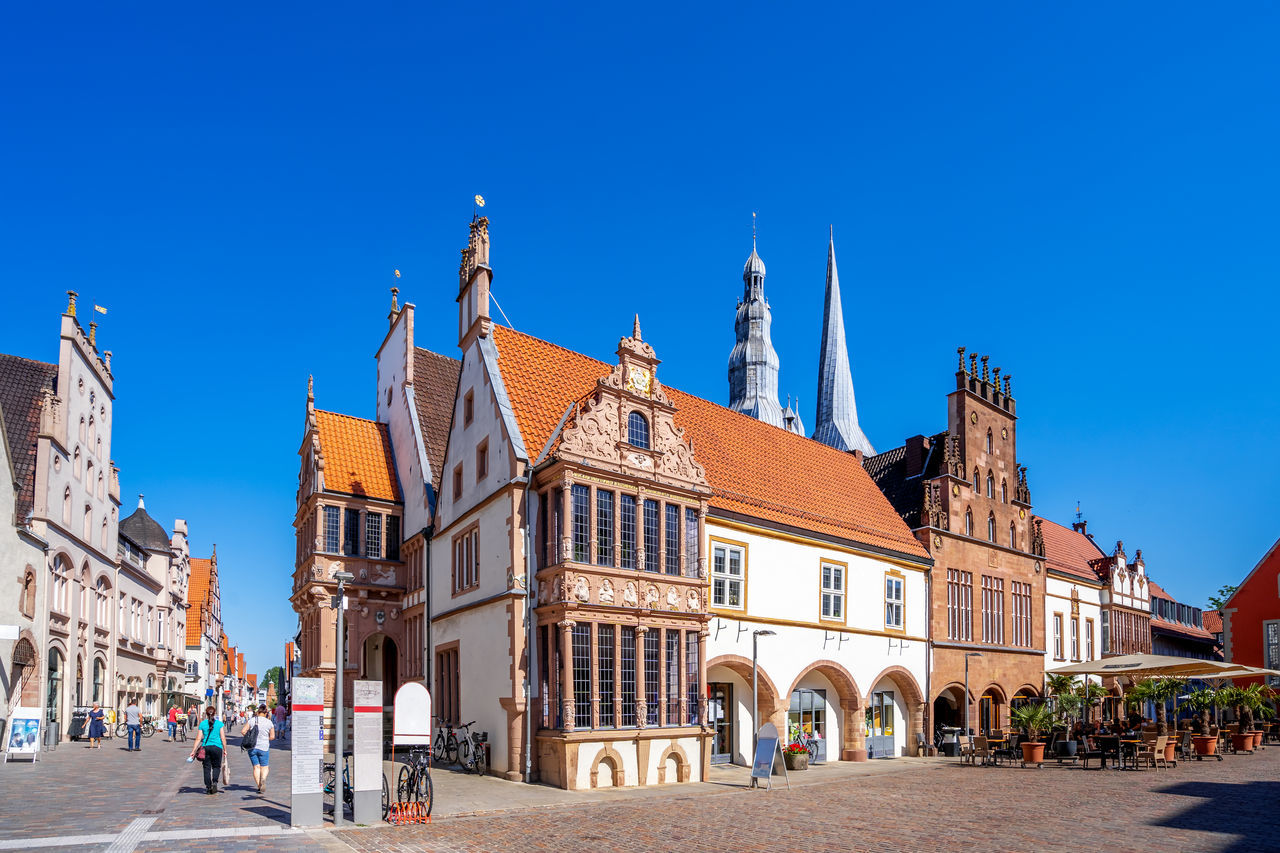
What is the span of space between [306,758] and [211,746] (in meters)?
4.99

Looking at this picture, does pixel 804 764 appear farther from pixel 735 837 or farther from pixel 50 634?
pixel 50 634

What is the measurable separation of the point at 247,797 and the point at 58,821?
4.67 metres

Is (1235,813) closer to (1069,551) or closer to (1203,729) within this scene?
(1203,729)

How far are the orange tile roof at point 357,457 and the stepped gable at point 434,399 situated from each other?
2681 mm

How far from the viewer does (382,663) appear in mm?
38531

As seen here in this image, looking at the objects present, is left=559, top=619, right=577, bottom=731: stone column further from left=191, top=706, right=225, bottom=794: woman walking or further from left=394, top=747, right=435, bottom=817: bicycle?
left=191, top=706, right=225, bottom=794: woman walking

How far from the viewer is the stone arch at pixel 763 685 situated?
3031cm

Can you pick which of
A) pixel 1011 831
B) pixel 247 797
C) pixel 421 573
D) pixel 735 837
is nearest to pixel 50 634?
pixel 421 573

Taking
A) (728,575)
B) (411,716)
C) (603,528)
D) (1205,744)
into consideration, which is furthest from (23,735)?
(1205,744)

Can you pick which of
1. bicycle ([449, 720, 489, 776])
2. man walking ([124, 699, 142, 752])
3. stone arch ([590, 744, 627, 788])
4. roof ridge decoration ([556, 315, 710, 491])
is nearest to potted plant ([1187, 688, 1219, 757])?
roof ridge decoration ([556, 315, 710, 491])

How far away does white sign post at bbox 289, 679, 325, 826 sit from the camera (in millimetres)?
17938

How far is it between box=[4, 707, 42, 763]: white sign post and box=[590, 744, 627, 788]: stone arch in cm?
1710

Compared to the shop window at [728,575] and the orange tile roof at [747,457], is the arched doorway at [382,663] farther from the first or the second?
the shop window at [728,575]

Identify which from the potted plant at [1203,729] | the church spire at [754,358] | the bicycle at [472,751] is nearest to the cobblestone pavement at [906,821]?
the bicycle at [472,751]
